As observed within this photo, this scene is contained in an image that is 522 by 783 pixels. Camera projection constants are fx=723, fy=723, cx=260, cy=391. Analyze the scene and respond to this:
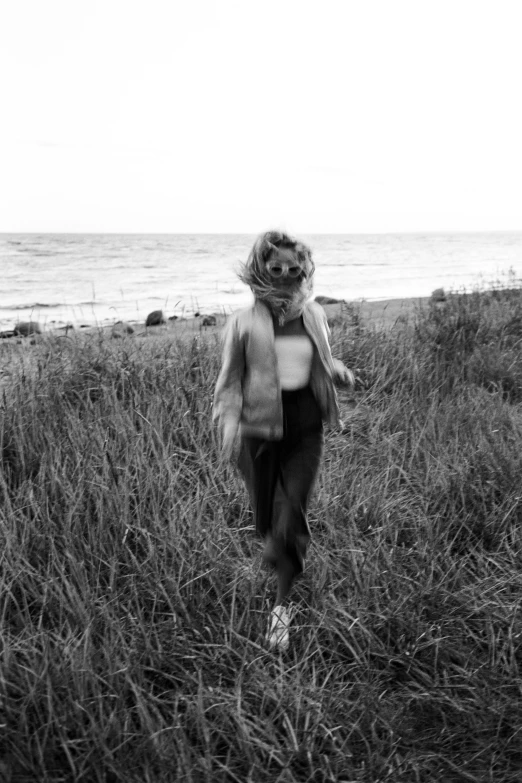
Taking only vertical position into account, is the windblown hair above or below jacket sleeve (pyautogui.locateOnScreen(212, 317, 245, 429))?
above

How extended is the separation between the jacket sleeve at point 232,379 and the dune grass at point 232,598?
2.14ft

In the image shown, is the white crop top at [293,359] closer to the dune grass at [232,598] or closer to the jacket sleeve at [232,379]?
the jacket sleeve at [232,379]

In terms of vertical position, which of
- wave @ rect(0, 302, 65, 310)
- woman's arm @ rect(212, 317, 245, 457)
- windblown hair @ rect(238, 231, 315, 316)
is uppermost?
windblown hair @ rect(238, 231, 315, 316)

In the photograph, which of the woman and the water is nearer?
the woman

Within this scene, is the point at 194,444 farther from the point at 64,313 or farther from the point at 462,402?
the point at 64,313

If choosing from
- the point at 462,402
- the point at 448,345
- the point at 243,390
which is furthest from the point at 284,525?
the point at 448,345

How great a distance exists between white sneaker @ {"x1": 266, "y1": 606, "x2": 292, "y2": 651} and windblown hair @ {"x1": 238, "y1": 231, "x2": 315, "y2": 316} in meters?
1.03

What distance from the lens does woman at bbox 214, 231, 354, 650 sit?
235 centimetres

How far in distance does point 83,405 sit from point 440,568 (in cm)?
224

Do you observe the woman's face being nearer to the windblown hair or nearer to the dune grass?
the windblown hair

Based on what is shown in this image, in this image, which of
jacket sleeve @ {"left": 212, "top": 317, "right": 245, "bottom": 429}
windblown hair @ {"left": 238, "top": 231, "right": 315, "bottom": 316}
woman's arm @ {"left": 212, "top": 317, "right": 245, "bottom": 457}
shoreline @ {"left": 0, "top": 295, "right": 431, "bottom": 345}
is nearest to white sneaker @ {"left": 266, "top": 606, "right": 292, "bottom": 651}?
woman's arm @ {"left": 212, "top": 317, "right": 245, "bottom": 457}

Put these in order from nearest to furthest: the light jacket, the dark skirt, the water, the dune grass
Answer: the dune grass
the light jacket
the dark skirt
the water

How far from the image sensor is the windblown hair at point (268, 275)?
236 centimetres

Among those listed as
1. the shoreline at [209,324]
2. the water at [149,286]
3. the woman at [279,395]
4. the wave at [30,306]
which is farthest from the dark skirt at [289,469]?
the wave at [30,306]
